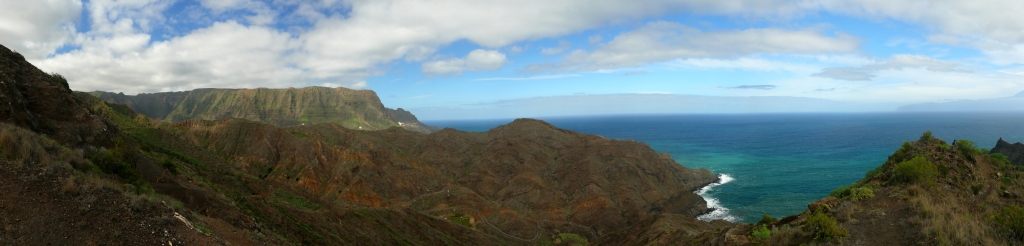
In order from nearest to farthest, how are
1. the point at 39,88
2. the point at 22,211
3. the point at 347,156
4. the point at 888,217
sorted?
the point at 22,211
the point at 888,217
the point at 39,88
the point at 347,156

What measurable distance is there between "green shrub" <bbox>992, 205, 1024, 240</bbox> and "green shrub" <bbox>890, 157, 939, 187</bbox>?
5257 millimetres

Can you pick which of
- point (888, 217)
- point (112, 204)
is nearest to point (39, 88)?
point (112, 204)

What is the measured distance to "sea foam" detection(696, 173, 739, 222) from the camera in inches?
2968

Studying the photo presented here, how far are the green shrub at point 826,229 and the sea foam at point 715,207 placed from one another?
208 ft

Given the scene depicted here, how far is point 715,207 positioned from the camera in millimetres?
82500

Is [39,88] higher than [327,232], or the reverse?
[39,88]

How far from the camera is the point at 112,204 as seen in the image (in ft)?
45.1

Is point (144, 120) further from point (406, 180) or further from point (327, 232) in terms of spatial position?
point (327, 232)

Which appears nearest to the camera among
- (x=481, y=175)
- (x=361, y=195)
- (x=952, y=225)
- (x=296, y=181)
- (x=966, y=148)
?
(x=952, y=225)

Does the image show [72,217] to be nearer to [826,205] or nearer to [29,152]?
[29,152]

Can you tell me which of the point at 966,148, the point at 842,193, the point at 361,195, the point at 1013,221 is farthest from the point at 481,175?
the point at 1013,221

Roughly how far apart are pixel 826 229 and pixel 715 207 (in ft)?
246

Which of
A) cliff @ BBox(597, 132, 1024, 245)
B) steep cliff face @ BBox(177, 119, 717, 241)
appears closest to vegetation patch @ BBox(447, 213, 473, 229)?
steep cliff face @ BBox(177, 119, 717, 241)

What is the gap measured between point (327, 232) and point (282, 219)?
4.41 meters
